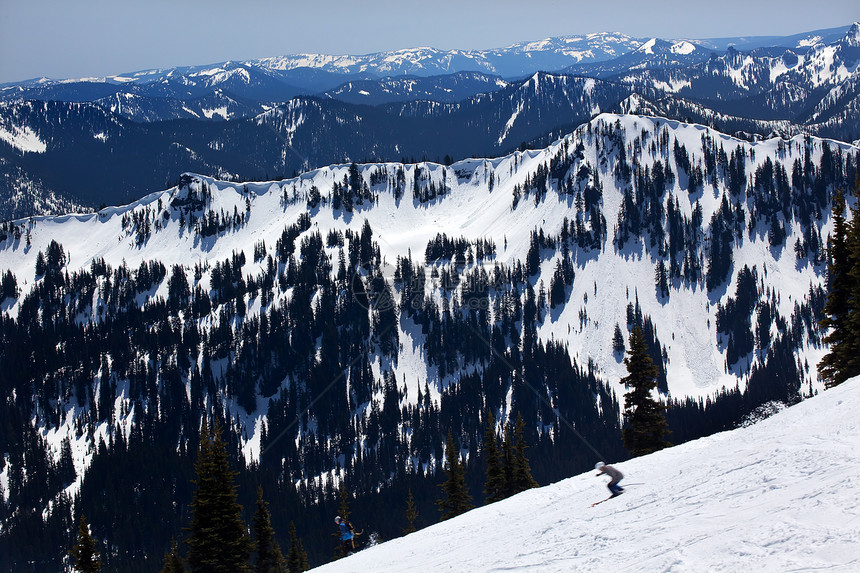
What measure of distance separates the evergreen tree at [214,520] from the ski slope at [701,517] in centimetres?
1283

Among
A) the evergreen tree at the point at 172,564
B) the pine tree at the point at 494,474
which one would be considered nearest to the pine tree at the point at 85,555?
the evergreen tree at the point at 172,564

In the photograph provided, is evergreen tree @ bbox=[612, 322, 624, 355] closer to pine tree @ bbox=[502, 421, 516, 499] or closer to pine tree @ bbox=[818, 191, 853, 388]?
pine tree @ bbox=[502, 421, 516, 499]

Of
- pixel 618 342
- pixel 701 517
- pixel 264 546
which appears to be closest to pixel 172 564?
pixel 264 546

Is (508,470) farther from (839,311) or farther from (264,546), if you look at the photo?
(839,311)

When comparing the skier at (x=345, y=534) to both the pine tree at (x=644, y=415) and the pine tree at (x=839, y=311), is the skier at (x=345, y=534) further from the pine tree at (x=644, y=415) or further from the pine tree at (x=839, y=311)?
the pine tree at (x=839, y=311)

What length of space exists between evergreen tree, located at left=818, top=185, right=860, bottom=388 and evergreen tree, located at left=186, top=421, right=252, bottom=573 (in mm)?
46965

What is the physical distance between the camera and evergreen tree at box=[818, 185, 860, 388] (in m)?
47.8

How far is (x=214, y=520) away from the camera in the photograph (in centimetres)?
4581

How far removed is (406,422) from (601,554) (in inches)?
6144

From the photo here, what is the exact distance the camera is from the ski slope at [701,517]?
20375 millimetres

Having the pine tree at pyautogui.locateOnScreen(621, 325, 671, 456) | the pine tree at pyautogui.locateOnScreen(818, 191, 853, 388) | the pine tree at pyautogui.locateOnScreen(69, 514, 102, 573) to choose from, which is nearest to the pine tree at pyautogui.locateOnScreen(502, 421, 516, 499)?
the pine tree at pyautogui.locateOnScreen(621, 325, 671, 456)

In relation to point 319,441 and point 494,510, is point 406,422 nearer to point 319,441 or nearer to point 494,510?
point 319,441

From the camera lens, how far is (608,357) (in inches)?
7510

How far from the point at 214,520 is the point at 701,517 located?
34854 mm
